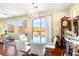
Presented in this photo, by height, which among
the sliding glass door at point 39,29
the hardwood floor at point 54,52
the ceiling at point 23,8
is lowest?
the hardwood floor at point 54,52

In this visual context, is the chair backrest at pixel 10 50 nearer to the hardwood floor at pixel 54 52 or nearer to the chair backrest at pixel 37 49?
the hardwood floor at pixel 54 52

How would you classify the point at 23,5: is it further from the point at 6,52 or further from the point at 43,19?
the point at 6,52

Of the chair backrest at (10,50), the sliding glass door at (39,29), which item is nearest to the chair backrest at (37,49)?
→ the sliding glass door at (39,29)

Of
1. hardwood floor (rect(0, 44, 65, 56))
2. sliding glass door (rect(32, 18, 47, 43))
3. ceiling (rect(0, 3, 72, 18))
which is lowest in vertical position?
hardwood floor (rect(0, 44, 65, 56))

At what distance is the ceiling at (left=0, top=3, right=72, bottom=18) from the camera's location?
7.16 feet

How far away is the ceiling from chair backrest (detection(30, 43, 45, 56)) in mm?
578

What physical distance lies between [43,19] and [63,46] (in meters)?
0.57

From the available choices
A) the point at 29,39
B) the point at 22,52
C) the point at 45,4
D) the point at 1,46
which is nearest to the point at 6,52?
the point at 1,46

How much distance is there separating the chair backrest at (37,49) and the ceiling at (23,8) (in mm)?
578

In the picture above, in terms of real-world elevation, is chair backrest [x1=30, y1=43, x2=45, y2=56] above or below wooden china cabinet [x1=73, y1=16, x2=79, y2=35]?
below

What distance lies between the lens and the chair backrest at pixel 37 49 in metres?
2.21

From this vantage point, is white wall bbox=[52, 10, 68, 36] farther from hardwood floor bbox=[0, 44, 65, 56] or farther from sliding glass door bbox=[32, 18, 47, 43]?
hardwood floor bbox=[0, 44, 65, 56]

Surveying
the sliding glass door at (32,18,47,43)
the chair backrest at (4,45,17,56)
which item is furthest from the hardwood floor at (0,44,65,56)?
the sliding glass door at (32,18,47,43)

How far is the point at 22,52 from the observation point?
2.23 m
